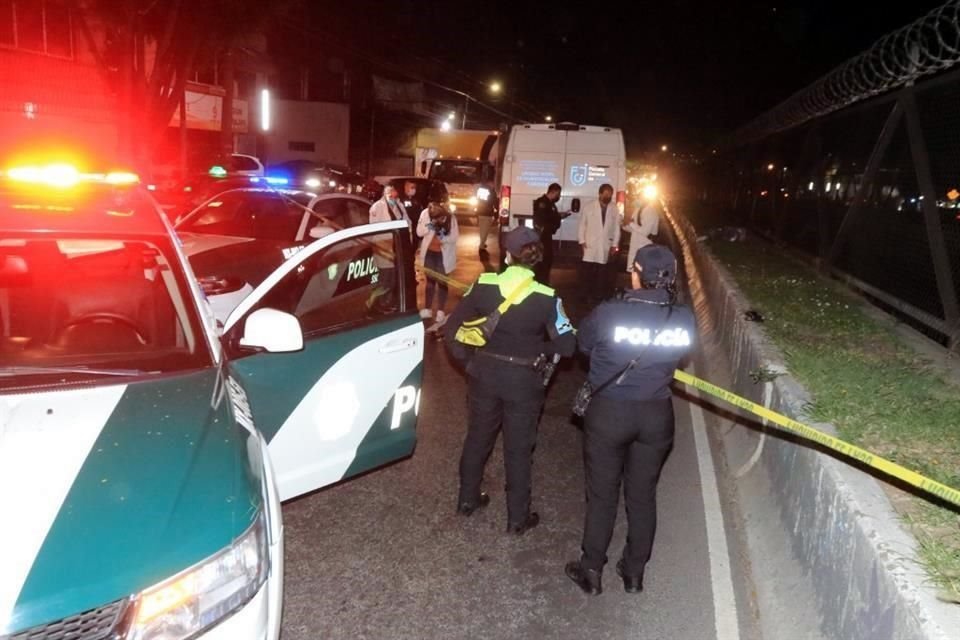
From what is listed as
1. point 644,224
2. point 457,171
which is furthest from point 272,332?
point 457,171

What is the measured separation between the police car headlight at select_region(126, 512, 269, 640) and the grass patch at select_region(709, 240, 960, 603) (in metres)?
2.13

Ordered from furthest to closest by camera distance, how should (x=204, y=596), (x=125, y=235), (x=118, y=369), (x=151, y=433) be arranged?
(x=125, y=235) < (x=118, y=369) < (x=151, y=433) < (x=204, y=596)

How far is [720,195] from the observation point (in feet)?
95.0

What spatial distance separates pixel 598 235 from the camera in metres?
10.7

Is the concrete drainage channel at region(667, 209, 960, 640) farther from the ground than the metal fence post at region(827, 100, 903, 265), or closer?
closer

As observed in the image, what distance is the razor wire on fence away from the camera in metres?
6.96

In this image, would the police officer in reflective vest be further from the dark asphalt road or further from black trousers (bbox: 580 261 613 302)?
black trousers (bbox: 580 261 613 302)

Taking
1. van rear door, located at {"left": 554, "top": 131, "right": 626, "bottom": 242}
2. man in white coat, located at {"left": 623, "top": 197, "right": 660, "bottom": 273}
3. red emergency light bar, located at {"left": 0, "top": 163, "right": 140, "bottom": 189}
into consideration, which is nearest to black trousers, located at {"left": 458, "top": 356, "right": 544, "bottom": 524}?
red emergency light bar, located at {"left": 0, "top": 163, "right": 140, "bottom": 189}

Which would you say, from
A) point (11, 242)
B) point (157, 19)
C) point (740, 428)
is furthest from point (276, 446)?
point (157, 19)

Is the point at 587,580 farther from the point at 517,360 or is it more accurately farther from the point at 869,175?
Result: the point at 869,175

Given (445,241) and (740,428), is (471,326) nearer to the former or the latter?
(740,428)

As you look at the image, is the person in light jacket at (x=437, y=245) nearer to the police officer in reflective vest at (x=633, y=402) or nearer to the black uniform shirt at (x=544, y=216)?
the black uniform shirt at (x=544, y=216)

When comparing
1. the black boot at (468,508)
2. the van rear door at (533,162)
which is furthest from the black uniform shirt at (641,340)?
the van rear door at (533,162)

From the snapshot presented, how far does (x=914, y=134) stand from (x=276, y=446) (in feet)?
23.0
